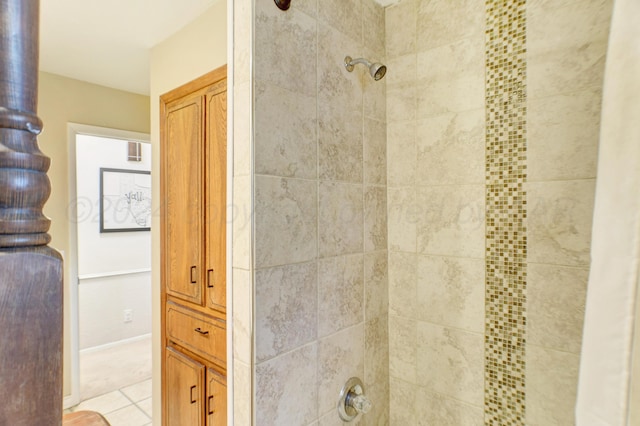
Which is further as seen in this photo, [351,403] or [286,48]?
[351,403]

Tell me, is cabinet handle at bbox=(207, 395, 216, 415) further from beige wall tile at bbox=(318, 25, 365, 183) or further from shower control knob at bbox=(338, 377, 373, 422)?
beige wall tile at bbox=(318, 25, 365, 183)

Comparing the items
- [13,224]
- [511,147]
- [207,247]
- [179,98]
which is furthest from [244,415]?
[179,98]

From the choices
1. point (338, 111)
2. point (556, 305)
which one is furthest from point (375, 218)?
point (556, 305)

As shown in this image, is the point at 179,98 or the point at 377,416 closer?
the point at 377,416

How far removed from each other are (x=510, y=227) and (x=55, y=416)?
4.11ft

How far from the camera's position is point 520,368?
1130 millimetres

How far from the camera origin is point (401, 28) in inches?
55.5

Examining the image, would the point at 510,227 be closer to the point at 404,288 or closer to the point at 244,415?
the point at 404,288

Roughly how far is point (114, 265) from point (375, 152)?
3271 mm

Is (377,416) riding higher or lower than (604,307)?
lower

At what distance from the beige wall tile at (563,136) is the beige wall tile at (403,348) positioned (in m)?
0.76

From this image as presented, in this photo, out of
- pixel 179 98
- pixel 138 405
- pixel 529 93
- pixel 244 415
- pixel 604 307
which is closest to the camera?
pixel 604 307

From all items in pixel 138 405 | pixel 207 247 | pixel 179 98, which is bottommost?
pixel 138 405

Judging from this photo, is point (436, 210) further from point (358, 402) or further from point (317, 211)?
point (358, 402)
